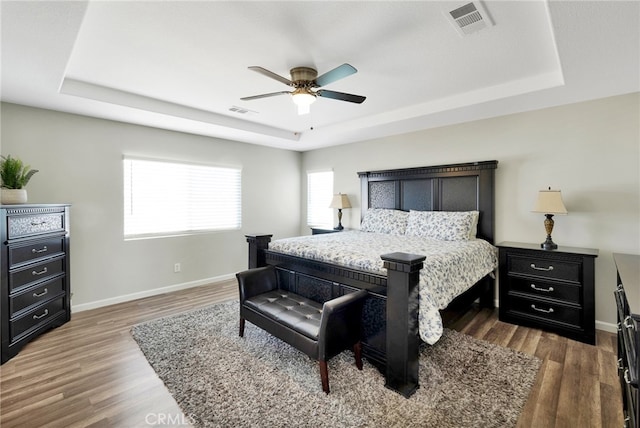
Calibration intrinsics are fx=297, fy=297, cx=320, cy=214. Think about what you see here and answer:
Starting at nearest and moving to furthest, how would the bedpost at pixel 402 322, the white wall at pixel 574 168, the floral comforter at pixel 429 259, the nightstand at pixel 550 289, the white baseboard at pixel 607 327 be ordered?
the bedpost at pixel 402 322
the floral comforter at pixel 429 259
the nightstand at pixel 550 289
the white wall at pixel 574 168
the white baseboard at pixel 607 327

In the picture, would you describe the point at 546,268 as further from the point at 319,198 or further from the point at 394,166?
the point at 319,198

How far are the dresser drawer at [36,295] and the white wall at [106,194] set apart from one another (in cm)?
44

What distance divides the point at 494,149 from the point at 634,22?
1996 millimetres

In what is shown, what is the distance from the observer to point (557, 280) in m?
2.88

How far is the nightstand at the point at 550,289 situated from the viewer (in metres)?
2.74

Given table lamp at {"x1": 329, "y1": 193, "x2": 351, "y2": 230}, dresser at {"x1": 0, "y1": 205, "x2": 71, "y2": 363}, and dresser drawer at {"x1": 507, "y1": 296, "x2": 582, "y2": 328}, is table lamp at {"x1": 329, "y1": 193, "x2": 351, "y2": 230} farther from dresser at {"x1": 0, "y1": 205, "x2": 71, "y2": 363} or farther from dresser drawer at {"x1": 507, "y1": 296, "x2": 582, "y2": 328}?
dresser at {"x1": 0, "y1": 205, "x2": 71, "y2": 363}

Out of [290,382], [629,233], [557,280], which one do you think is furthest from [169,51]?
[629,233]

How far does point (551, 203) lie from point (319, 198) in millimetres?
3722

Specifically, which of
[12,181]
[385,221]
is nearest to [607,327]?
[385,221]

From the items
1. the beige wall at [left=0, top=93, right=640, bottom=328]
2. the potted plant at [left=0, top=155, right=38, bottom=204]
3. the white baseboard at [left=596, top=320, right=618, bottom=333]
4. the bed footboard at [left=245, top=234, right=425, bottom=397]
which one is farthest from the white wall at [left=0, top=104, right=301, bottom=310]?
the white baseboard at [left=596, top=320, right=618, bottom=333]

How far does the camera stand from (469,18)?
1906 millimetres

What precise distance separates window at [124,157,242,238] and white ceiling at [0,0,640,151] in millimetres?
752

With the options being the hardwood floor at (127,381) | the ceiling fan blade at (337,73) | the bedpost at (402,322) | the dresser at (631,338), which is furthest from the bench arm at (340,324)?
the ceiling fan blade at (337,73)

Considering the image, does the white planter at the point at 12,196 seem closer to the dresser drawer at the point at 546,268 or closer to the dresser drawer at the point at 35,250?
the dresser drawer at the point at 35,250
